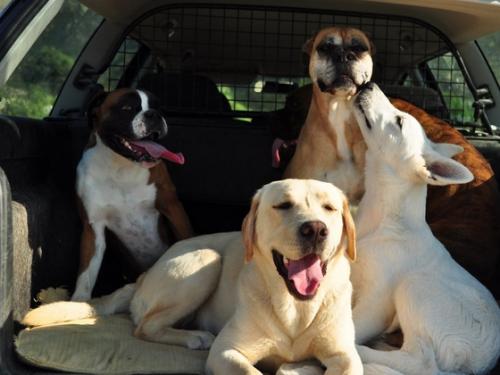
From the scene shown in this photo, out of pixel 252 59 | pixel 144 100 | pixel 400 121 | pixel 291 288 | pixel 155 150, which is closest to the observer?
pixel 291 288

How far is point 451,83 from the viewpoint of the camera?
5492 millimetres

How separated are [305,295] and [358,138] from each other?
153cm

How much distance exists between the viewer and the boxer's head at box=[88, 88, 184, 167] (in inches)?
172

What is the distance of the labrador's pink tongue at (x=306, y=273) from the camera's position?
3029 mm

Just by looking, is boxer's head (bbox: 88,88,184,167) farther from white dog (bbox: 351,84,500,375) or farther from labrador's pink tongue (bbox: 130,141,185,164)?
white dog (bbox: 351,84,500,375)

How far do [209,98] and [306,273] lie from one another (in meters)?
2.64

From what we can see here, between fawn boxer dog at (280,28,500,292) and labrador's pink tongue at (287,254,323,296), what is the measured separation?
4.05 ft

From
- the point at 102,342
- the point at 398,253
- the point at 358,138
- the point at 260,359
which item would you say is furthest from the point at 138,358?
the point at 358,138

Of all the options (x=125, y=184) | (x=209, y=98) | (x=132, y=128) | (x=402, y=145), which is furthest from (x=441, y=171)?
(x=209, y=98)

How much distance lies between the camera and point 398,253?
363 cm

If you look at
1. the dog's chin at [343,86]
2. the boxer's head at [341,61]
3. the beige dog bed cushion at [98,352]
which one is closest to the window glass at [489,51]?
the boxer's head at [341,61]

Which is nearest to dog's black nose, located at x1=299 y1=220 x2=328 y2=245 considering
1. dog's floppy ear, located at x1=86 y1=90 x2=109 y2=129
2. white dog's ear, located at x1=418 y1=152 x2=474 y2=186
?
white dog's ear, located at x1=418 y1=152 x2=474 y2=186

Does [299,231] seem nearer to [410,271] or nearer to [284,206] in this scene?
[284,206]

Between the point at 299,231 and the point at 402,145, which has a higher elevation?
the point at 402,145
